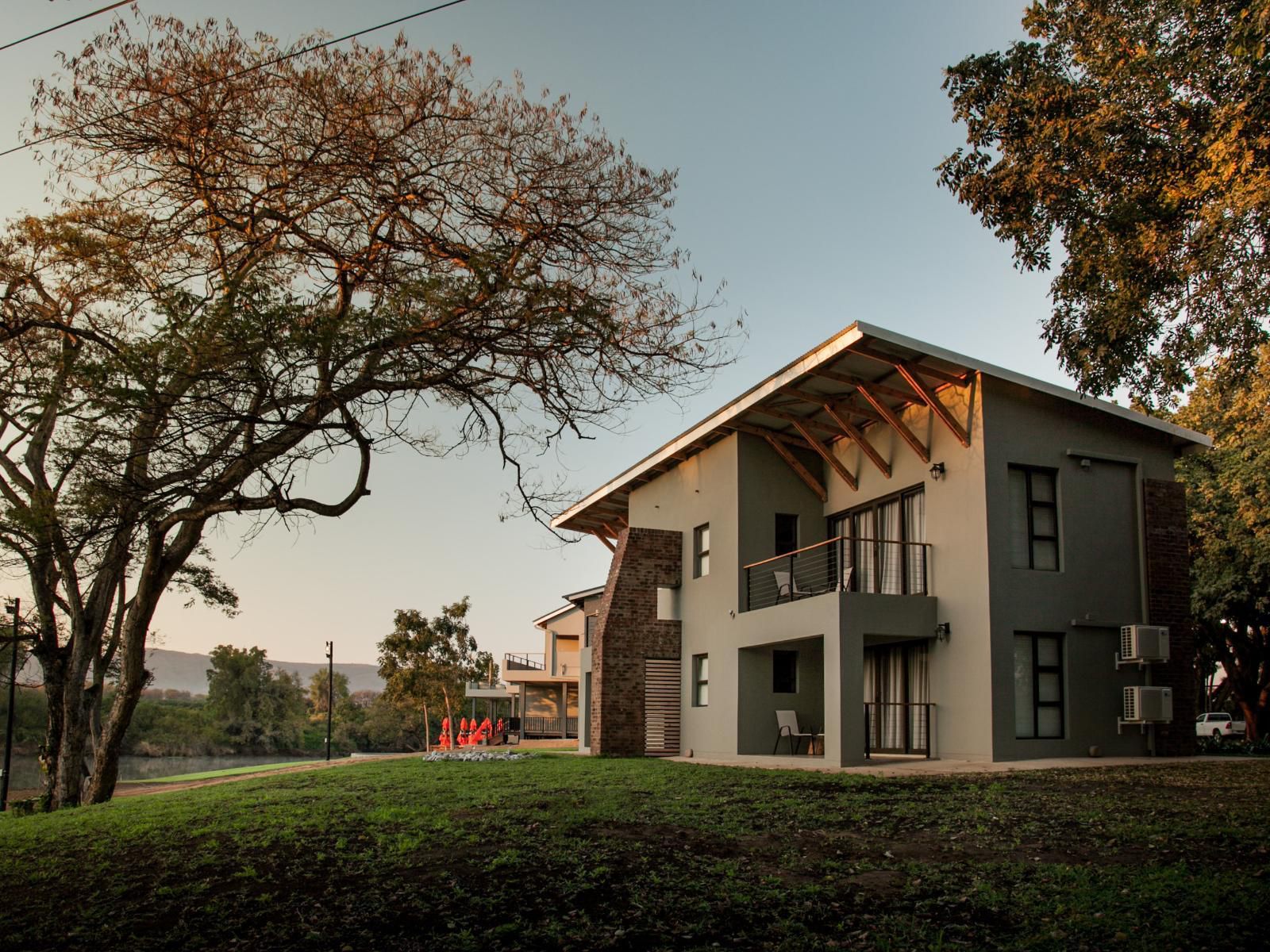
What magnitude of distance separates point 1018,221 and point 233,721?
64.2 metres

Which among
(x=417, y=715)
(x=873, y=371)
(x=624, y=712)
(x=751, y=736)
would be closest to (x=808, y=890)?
(x=873, y=371)

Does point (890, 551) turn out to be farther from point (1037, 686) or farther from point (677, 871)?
point (677, 871)

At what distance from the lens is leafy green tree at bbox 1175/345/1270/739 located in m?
22.7

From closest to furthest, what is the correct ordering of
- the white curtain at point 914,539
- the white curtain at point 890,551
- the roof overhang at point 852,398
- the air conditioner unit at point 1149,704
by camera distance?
1. the air conditioner unit at point 1149,704
2. the roof overhang at point 852,398
3. the white curtain at point 914,539
4. the white curtain at point 890,551

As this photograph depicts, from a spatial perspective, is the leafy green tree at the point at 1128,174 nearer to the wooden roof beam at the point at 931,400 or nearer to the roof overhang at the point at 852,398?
the roof overhang at the point at 852,398

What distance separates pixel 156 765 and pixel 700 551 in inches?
1799

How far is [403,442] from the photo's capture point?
9.41m

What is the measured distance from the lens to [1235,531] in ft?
80.8

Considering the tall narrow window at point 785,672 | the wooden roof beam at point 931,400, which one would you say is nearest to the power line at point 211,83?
the wooden roof beam at point 931,400

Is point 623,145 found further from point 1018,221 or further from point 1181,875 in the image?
point 1181,875

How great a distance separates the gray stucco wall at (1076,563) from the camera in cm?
1530

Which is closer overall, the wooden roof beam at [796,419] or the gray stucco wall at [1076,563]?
the gray stucco wall at [1076,563]

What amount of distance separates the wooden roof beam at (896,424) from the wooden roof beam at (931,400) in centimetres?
77

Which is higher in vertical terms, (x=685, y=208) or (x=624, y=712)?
(x=685, y=208)
